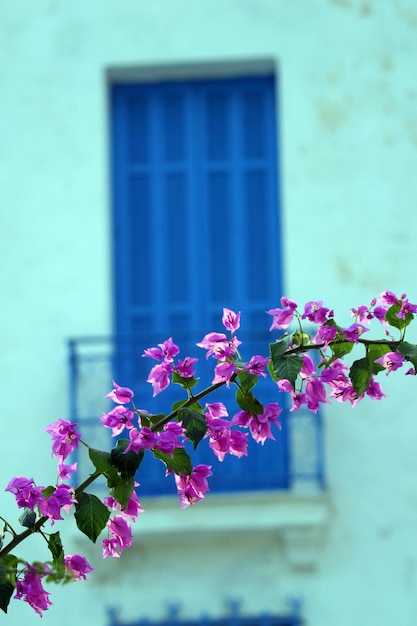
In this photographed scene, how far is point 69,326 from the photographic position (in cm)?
1037

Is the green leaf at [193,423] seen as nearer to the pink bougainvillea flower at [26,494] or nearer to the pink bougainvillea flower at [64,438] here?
the pink bougainvillea flower at [64,438]

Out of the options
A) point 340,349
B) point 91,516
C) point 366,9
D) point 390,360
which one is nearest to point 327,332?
point 340,349

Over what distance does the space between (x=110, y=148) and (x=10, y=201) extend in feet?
2.44

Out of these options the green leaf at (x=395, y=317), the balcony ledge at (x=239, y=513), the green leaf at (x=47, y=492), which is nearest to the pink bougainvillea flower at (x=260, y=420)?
the green leaf at (x=395, y=317)

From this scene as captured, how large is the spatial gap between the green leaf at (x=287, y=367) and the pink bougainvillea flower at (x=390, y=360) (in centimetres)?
23

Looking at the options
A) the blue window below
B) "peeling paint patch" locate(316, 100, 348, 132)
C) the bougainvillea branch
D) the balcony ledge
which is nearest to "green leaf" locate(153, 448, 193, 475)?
the bougainvillea branch

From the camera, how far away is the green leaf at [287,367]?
3590 millimetres

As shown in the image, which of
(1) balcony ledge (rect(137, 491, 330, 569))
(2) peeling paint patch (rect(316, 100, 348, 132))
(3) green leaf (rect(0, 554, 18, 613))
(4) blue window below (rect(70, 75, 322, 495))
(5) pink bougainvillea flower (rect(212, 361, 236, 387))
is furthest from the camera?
(2) peeling paint patch (rect(316, 100, 348, 132))

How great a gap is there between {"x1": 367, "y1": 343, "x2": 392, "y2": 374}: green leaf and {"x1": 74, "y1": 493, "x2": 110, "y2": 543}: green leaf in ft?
2.25

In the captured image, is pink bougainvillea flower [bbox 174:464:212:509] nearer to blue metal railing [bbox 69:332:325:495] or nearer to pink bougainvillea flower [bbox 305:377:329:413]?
pink bougainvillea flower [bbox 305:377:329:413]

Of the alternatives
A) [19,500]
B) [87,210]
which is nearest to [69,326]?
[87,210]

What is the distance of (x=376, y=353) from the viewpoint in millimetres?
3773

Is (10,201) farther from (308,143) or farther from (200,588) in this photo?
(200,588)

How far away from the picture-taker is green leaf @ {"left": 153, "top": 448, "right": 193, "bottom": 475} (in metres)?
3.63
